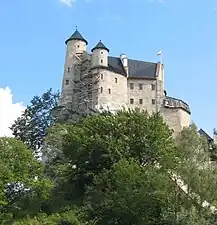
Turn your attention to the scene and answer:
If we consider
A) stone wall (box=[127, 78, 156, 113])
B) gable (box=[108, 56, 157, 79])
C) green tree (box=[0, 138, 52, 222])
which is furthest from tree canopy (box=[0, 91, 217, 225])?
gable (box=[108, 56, 157, 79])

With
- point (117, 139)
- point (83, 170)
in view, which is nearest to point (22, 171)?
point (83, 170)

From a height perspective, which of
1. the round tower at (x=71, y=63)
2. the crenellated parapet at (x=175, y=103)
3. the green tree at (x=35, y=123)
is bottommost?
the green tree at (x=35, y=123)

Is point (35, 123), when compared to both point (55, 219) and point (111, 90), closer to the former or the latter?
point (111, 90)

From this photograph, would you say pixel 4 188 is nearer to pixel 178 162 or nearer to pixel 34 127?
pixel 178 162

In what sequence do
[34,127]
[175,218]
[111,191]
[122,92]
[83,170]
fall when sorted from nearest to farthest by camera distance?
[175,218] → [111,191] → [83,170] → [34,127] → [122,92]

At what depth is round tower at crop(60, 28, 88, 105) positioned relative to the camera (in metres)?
74.3

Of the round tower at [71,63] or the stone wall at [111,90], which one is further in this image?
the round tower at [71,63]

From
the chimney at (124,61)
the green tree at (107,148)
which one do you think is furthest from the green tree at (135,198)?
the chimney at (124,61)

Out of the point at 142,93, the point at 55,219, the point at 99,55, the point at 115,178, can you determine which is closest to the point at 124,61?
the point at 99,55

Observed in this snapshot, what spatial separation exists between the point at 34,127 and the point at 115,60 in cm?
1845

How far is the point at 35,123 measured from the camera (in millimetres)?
68812

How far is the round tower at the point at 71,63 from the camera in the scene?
74325 millimetres

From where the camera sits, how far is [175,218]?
3384cm

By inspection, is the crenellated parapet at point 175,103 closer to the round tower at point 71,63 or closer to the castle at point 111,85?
the castle at point 111,85
